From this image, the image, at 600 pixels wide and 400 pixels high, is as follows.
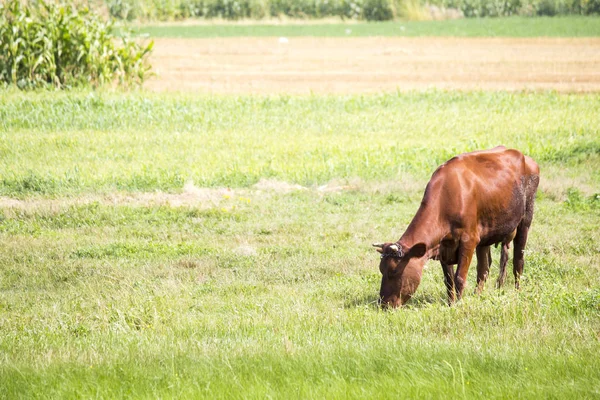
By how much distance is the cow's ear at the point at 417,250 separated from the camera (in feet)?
26.6

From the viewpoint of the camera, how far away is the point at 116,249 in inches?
438

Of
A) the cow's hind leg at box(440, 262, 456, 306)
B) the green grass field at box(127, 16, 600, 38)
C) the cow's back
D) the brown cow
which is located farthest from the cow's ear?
the green grass field at box(127, 16, 600, 38)

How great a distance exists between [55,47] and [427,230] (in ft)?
66.5

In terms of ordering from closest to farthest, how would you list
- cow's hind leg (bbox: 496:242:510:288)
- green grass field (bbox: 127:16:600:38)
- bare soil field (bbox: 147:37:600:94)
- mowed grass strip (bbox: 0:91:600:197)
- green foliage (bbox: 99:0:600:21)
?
cow's hind leg (bbox: 496:242:510:288) → mowed grass strip (bbox: 0:91:600:197) → bare soil field (bbox: 147:37:600:94) → green grass field (bbox: 127:16:600:38) → green foliage (bbox: 99:0:600:21)

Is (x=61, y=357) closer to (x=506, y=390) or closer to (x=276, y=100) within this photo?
(x=506, y=390)

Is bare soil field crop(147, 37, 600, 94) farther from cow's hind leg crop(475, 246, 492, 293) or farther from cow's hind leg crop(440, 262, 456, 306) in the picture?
cow's hind leg crop(440, 262, 456, 306)

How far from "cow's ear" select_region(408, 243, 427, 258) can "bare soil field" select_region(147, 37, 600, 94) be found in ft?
68.3

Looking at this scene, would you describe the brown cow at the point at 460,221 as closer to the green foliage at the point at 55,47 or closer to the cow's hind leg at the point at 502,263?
the cow's hind leg at the point at 502,263

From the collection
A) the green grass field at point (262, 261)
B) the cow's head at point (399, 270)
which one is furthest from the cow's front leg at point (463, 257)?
the cow's head at point (399, 270)

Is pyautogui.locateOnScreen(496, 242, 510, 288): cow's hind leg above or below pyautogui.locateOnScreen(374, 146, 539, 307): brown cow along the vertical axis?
below

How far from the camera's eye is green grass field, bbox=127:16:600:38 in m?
44.3

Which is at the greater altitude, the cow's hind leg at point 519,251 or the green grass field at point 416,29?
the green grass field at point 416,29

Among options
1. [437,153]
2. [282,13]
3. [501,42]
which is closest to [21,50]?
[437,153]

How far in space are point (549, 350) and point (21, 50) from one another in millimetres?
22324
